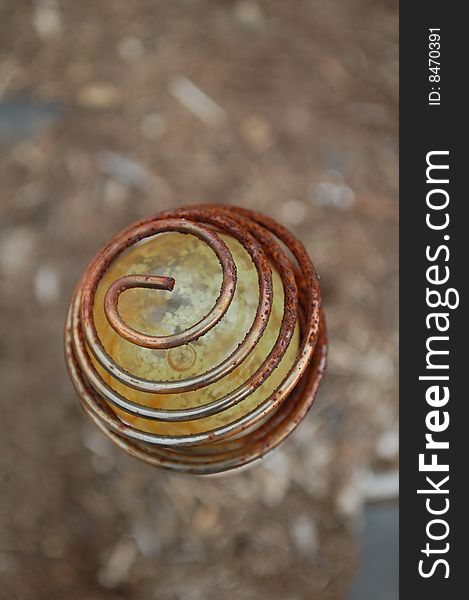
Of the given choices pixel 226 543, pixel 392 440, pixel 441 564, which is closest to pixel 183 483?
pixel 226 543

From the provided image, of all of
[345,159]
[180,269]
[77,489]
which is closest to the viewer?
[180,269]

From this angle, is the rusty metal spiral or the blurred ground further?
the blurred ground

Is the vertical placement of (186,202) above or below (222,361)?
above

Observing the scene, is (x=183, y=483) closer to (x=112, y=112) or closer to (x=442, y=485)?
(x=442, y=485)

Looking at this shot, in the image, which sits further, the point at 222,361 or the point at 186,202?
the point at 186,202
